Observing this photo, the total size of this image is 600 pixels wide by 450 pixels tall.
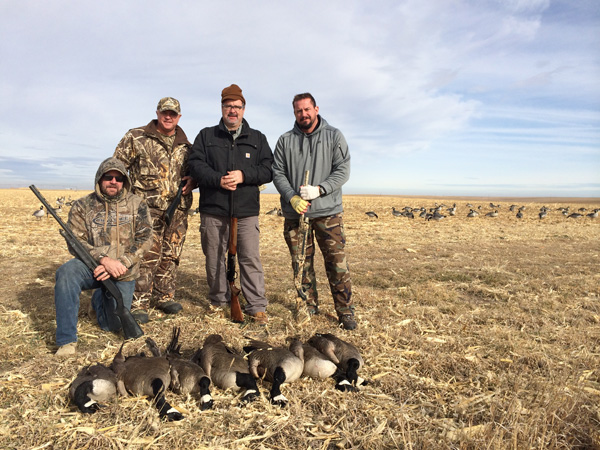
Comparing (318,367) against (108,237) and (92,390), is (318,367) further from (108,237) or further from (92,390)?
(108,237)

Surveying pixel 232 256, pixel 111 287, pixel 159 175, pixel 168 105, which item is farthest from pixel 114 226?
pixel 168 105

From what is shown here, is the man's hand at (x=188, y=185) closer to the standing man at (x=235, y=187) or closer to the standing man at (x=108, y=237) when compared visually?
the standing man at (x=235, y=187)

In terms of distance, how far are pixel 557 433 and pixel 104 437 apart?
3606 mm

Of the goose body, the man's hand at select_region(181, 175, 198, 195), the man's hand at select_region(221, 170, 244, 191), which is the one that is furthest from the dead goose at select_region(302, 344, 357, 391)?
the man's hand at select_region(181, 175, 198, 195)

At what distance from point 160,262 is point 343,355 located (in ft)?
12.2

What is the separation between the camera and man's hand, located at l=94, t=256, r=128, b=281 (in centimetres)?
491

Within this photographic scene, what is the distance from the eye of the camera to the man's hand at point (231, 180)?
18.2ft

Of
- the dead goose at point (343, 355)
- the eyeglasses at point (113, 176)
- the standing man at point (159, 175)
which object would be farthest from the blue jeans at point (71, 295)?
the dead goose at point (343, 355)

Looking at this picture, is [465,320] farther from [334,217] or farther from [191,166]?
[191,166]

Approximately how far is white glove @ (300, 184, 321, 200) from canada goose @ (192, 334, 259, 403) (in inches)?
90.2

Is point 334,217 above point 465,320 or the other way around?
above

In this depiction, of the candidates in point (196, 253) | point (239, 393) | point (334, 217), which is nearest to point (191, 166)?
point (334, 217)

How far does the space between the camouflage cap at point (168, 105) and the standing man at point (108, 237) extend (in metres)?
1.28

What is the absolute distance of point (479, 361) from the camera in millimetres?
4500
